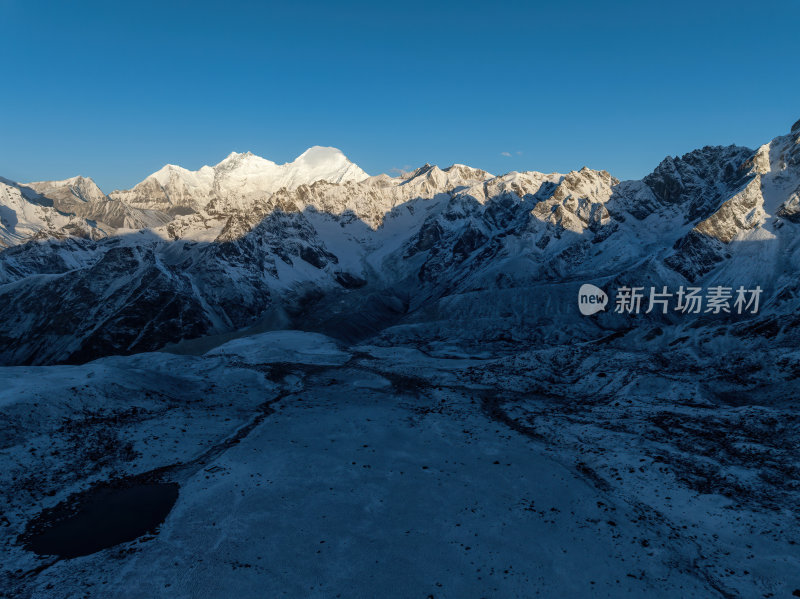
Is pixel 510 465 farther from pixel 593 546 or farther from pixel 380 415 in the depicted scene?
pixel 380 415

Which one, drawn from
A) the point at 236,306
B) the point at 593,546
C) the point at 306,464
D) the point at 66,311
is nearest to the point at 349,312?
the point at 236,306

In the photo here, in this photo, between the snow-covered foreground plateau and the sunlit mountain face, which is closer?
the snow-covered foreground plateau

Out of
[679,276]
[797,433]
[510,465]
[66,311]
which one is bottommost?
[66,311]

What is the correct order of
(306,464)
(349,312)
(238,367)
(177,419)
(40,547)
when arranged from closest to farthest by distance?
(40,547), (306,464), (177,419), (238,367), (349,312)

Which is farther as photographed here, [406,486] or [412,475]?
[412,475]

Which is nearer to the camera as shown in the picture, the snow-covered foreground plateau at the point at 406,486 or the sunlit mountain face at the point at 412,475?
the snow-covered foreground plateau at the point at 406,486

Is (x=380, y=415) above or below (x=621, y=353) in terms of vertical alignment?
below

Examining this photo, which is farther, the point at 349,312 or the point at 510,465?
the point at 349,312

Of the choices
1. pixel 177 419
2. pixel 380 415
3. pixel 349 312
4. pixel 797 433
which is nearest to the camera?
pixel 797 433
